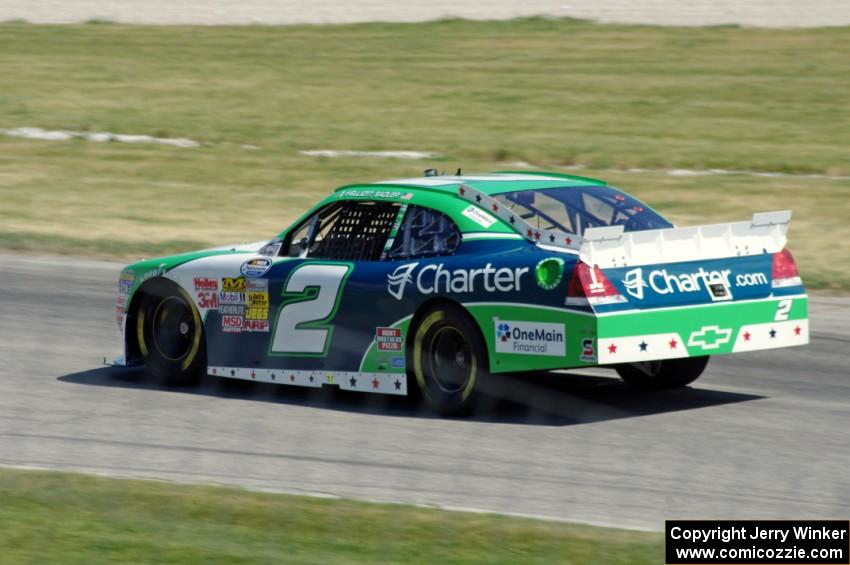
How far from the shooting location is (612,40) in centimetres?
3397

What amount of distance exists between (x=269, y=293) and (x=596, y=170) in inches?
514

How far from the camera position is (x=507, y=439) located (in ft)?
28.1

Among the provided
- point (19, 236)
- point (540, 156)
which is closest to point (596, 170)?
point (540, 156)

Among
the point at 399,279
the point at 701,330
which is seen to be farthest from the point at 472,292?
the point at 701,330

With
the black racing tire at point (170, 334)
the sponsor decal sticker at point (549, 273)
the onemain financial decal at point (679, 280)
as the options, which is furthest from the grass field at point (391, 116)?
the sponsor decal sticker at point (549, 273)

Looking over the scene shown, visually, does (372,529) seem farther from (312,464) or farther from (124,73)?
(124,73)

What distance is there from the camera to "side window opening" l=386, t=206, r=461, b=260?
30.1ft

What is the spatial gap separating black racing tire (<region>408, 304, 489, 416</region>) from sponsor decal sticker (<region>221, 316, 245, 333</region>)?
58.1 inches

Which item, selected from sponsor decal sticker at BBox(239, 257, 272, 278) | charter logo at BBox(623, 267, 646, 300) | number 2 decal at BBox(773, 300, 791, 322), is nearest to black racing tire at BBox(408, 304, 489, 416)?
charter logo at BBox(623, 267, 646, 300)

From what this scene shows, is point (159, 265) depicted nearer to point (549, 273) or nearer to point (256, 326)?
point (256, 326)

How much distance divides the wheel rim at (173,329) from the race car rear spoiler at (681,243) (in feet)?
11.1

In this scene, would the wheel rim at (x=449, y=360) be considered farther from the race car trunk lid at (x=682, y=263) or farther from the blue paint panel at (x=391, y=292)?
the race car trunk lid at (x=682, y=263)

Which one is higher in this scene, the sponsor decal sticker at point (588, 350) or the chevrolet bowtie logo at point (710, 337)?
the chevrolet bowtie logo at point (710, 337)

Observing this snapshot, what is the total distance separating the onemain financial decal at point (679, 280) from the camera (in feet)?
28.0
